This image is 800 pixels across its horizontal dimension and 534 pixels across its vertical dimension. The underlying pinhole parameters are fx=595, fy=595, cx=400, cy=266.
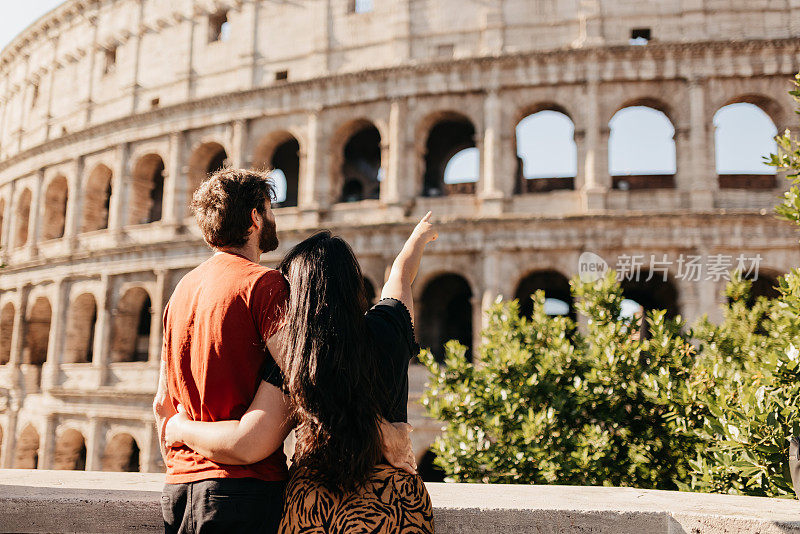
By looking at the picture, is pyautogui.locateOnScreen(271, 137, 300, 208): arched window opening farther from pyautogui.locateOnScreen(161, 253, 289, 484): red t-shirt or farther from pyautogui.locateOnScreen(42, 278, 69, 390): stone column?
pyautogui.locateOnScreen(161, 253, 289, 484): red t-shirt

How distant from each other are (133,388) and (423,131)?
34.5ft

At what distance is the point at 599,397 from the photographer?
6016 mm

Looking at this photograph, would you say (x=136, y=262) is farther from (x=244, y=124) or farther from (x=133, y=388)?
(x=244, y=124)

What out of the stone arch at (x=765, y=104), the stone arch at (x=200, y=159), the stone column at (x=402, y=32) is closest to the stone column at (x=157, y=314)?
the stone arch at (x=200, y=159)

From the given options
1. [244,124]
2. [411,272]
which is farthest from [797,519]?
[244,124]

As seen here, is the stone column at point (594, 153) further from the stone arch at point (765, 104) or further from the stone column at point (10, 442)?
the stone column at point (10, 442)

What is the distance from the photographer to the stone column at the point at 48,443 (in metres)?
17.8

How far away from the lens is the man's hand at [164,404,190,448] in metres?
1.77

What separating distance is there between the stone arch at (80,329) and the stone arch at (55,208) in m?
3.54

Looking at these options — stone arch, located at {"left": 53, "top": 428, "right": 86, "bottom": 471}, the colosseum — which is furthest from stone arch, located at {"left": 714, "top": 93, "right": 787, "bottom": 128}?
stone arch, located at {"left": 53, "top": 428, "right": 86, "bottom": 471}

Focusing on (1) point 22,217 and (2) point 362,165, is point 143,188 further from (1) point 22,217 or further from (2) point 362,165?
(2) point 362,165

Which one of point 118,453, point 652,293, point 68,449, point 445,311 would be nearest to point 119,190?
point 118,453

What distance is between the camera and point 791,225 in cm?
1306

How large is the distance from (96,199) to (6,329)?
620cm
